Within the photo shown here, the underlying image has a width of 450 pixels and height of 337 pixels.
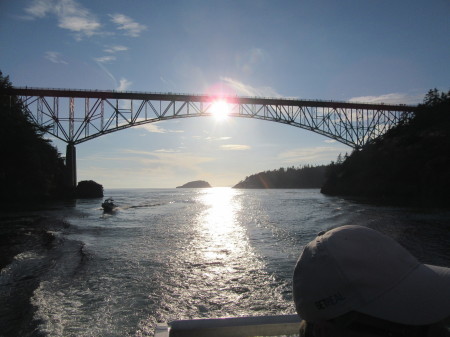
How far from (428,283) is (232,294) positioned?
18.3 ft

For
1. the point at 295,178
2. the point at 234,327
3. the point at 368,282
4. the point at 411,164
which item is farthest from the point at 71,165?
the point at 295,178

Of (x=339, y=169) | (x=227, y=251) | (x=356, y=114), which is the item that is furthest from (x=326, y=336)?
(x=339, y=169)

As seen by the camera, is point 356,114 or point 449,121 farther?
point 356,114

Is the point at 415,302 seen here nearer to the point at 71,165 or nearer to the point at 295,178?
the point at 71,165

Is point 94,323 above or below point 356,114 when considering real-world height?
below

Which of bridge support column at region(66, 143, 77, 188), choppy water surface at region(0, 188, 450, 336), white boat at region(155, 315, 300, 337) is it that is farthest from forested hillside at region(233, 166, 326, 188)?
white boat at region(155, 315, 300, 337)

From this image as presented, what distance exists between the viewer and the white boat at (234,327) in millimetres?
2273

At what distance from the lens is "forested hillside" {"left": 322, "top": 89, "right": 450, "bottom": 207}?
32.9m

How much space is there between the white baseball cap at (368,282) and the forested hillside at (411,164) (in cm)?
3084

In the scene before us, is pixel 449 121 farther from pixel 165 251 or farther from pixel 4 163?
pixel 4 163

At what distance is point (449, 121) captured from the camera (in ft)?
130

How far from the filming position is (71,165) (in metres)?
40.2

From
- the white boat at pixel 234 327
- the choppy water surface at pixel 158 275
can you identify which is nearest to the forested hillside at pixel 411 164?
the choppy water surface at pixel 158 275

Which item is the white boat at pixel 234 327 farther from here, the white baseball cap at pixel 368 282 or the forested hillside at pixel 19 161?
the forested hillside at pixel 19 161
